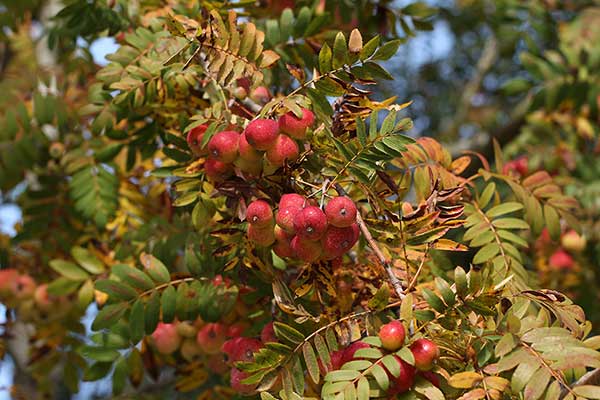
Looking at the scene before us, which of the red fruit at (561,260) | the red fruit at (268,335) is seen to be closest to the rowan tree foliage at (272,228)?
the red fruit at (268,335)

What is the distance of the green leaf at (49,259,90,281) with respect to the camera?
1.90 m

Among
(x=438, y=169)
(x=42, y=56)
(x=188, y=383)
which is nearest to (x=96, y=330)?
(x=188, y=383)

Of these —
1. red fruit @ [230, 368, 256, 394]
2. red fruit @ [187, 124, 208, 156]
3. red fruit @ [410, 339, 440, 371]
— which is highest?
red fruit @ [187, 124, 208, 156]

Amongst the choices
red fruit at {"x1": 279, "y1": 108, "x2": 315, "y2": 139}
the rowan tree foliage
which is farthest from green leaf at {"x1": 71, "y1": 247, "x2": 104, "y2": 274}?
red fruit at {"x1": 279, "y1": 108, "x2": 315, "y2": 139}

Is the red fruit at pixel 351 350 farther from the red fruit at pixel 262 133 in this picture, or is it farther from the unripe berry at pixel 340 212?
the red fruit at pixel 262 133

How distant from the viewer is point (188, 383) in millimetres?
1762

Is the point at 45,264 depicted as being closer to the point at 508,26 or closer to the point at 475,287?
the point at 475,287

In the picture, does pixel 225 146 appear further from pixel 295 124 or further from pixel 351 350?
pixel 351 350

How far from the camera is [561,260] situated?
260 centimetres

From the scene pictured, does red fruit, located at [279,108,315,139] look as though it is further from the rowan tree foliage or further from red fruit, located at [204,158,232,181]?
red fruit, located at [204,158,232,181]

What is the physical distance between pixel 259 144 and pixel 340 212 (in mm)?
191

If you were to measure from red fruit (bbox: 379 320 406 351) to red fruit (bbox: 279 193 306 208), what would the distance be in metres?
0.23

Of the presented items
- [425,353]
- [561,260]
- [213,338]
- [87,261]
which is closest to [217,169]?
[213,338]

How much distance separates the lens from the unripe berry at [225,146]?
1.31m
